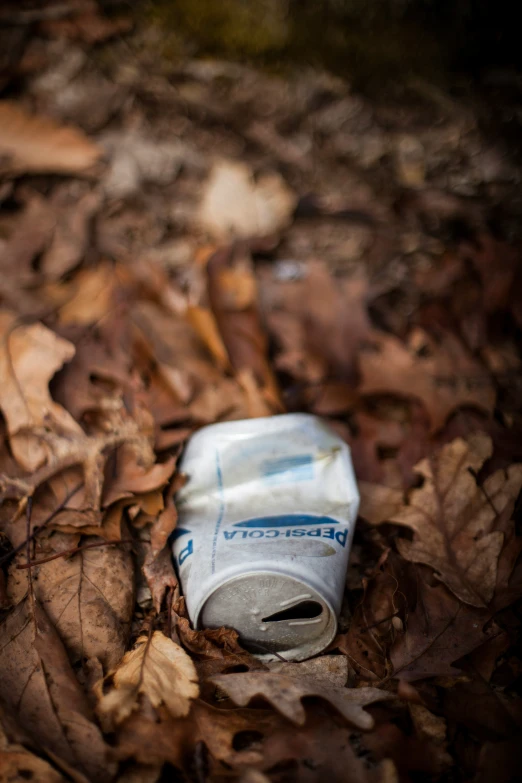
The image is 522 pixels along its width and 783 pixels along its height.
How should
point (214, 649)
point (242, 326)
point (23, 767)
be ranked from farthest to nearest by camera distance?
1. point (242, 326)
2. point (214, 649)
3. point (23, 767)

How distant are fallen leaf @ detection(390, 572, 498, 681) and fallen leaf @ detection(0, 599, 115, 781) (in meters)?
0.58

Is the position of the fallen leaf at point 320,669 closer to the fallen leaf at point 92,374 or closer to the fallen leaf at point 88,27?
the fallen leaf at point 92,374

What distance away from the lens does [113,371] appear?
154 cm

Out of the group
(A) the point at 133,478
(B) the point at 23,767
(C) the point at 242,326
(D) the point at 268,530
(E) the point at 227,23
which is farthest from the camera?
(E) the point at 227,23

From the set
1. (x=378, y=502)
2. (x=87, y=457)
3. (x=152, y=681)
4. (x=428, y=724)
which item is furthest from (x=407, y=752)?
(x=87, y=457)

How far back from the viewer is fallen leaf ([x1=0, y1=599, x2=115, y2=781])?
0.89 m

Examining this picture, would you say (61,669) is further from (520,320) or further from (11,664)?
(520,320)

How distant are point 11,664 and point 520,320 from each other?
1.71 meters

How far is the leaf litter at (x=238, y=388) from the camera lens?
95 centimetres

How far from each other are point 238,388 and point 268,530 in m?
0.54

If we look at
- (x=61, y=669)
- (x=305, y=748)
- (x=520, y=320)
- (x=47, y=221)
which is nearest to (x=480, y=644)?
(x=305, y=748)

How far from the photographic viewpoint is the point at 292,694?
0.94m

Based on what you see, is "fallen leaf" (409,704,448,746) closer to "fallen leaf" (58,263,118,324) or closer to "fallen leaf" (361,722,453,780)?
"fallen leaf" (361,722,453,780)

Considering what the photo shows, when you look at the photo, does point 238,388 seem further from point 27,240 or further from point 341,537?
point 27,240
